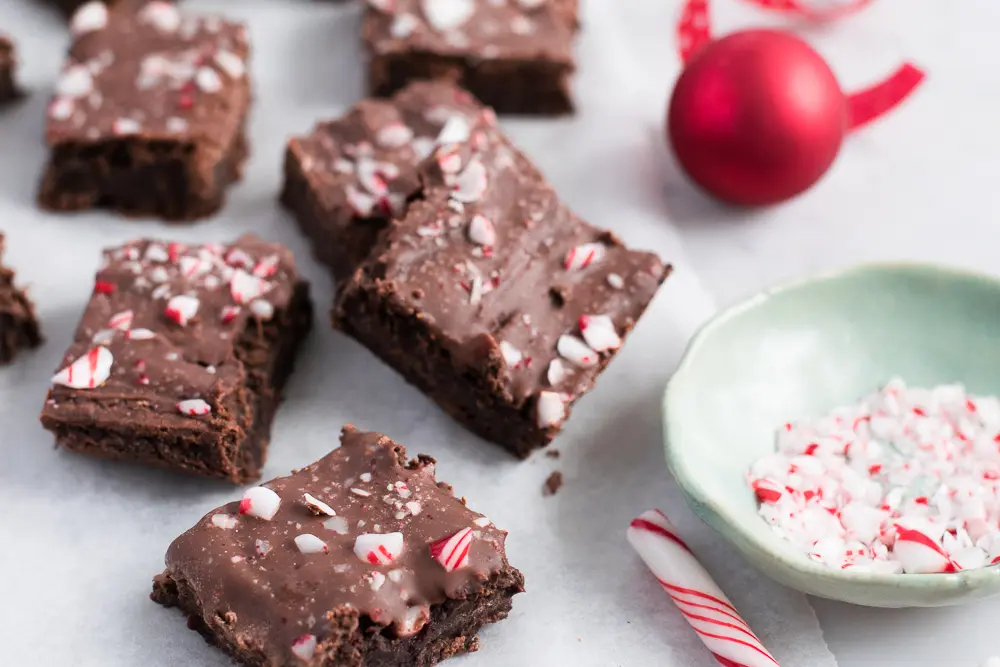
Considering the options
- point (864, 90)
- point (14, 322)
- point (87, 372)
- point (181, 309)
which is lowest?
point (14, 322)

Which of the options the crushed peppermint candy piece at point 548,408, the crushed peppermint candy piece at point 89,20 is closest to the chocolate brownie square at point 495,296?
the crushed peppermint candy piece at point 548,408

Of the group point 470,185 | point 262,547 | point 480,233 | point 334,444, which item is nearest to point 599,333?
point 480,233

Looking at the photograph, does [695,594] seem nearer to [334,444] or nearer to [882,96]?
[334,444]

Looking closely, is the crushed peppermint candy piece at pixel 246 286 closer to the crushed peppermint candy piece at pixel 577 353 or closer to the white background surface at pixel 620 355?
the white background surface at pixel 620 355

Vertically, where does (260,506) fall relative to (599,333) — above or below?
below

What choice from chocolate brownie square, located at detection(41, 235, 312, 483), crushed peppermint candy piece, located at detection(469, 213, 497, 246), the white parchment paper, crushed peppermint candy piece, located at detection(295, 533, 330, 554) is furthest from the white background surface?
crushed peppermint candy piece, located at detection(469, 213, 497, 246)

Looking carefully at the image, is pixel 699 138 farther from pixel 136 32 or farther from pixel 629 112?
pixel 136 32

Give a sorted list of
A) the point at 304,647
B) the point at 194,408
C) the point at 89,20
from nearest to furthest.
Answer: the point at 304,647
the point at 194,408
the point at 89,20
